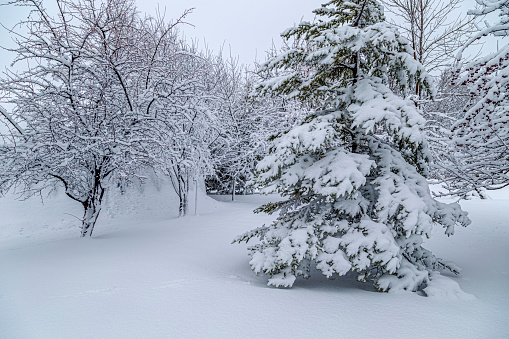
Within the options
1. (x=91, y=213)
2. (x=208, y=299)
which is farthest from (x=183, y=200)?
(x=208, y=299)

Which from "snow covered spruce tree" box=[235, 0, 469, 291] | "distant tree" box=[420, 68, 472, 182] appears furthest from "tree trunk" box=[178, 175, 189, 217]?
"distant tree" box=[420, 68, 472, 182]

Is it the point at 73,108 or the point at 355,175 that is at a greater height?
the point at 73,108

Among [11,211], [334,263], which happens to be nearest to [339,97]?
[334,263]

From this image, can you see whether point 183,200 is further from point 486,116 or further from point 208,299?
point 486,116

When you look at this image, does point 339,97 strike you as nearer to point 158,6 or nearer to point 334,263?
point 334,263

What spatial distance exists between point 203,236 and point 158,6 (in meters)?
9.56

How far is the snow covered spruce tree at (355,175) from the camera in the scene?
392 centimetres

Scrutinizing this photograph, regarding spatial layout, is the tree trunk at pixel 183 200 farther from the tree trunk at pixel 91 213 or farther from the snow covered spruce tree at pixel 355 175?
the snow covered spruce tree at pixel 355 175

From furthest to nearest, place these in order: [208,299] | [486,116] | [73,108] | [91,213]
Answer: [91,213], [73,108], [486,116], [208,299]

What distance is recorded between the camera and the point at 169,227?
9164 millimetres

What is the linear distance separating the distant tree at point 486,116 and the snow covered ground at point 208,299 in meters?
1.66

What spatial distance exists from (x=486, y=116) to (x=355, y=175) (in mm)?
2154

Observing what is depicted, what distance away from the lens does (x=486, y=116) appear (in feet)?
14.1

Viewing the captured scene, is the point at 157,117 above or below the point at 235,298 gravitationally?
above
